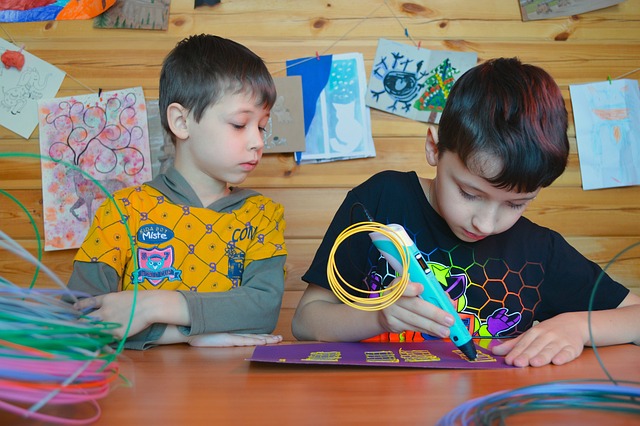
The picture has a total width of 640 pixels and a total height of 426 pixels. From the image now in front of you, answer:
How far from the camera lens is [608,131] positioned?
174cm

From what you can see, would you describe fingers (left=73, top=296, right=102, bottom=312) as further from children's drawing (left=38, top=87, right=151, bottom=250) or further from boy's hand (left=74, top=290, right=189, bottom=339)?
children's drawing (left=38, top=87, right=151, bottom=250)

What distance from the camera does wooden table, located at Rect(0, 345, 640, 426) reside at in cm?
51

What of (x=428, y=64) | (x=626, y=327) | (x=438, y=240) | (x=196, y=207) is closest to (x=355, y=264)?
(x=438, y=240)

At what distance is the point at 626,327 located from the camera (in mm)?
954

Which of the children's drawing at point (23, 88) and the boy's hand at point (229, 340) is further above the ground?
the children's drawing at point (23, 88)

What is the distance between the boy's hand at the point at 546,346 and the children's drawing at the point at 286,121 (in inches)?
37.3

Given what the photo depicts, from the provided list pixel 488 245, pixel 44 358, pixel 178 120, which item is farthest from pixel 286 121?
pixel 44 358

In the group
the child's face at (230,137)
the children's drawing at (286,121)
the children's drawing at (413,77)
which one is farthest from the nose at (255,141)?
the children's drawing at (413,77)

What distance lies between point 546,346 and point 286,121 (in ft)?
3.39

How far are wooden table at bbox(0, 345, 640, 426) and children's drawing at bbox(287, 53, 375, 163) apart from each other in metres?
0.98

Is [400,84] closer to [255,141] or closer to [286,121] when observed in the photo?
[286,121]

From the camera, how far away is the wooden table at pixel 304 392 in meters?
0.51

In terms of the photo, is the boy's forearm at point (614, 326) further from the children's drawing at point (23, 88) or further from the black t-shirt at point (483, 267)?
the children's drawing at point (23, 88)

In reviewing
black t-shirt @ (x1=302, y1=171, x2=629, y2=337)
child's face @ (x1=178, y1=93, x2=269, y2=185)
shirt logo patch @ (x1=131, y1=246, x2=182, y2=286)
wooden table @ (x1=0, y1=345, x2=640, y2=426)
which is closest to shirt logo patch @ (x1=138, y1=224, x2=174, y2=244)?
shirt logo patch @ (x1=131, y1=246, x2=182, y2=286)
